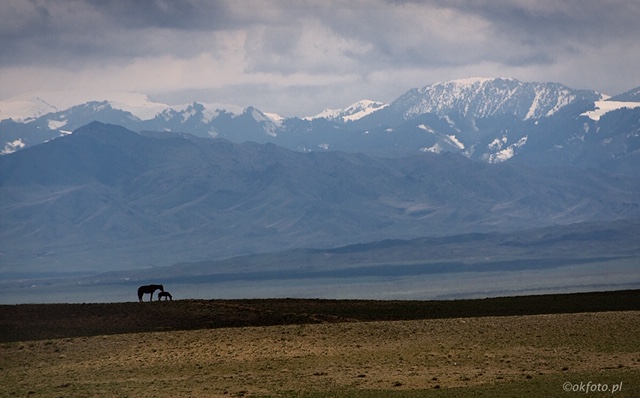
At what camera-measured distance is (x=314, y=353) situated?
4288 cm

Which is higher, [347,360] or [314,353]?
[314,353]

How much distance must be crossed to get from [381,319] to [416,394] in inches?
659

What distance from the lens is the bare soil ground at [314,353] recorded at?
Answer: 37.0 m

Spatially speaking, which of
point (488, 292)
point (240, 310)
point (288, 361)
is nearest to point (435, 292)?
point (488, 292)

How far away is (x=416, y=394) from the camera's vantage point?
1404 inches

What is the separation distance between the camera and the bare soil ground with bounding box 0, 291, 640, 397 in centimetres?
3700

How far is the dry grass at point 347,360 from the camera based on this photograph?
121 feet

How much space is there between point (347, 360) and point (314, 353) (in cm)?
167

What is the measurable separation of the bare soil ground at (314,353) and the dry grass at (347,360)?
0.05 meters

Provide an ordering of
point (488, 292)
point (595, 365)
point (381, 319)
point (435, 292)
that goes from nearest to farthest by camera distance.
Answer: point (595, 365) < point (381, 319) < point (488, 292) < point (435, 292)

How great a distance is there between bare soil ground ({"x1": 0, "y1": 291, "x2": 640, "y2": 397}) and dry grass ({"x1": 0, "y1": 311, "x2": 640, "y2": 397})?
5cm

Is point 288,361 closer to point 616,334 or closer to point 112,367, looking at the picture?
point 112,367

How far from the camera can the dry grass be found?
36906 millimetres

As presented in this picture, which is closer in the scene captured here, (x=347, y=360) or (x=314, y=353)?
(x=347, y=360)
